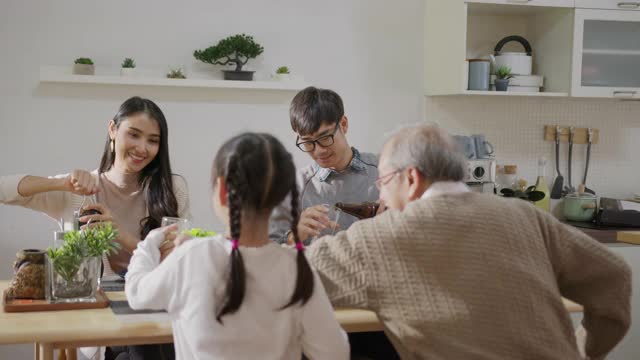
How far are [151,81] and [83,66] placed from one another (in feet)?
1.04

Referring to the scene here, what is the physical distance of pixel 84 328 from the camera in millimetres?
1946

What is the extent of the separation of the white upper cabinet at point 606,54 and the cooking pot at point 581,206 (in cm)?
54

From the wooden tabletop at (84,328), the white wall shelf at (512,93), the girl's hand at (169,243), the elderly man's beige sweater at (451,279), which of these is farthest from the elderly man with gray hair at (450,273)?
the white wall shelf at (512,93)

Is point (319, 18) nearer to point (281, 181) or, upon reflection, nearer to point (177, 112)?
point (177, 112)

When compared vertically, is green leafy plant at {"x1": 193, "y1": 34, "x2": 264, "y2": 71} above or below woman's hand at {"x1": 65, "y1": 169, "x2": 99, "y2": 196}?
above

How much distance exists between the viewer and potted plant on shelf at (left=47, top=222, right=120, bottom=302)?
212 cm

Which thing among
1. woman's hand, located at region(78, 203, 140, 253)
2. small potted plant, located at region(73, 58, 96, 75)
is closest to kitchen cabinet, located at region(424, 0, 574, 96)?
small potted plant, located at region(73, 58, 96, 75)

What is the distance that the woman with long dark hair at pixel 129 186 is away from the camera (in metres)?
2.83

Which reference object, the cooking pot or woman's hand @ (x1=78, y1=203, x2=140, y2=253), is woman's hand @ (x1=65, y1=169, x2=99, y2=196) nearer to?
woman's hand @ (x1=78, y1=203, x2=140, y2=253)

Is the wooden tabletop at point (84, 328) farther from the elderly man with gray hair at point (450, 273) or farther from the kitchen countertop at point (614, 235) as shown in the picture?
the kitchen countertop at point (614, 235)

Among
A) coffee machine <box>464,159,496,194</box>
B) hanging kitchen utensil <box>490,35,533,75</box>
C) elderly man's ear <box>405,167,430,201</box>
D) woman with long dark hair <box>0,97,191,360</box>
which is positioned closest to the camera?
elderly man's ear <box>405,167,430,201</box>

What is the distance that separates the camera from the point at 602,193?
15.4ft

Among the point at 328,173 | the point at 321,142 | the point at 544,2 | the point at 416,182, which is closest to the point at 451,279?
the point at 416,182

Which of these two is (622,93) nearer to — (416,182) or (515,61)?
(515,61)
